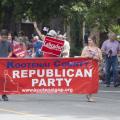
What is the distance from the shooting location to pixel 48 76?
16.5 metres

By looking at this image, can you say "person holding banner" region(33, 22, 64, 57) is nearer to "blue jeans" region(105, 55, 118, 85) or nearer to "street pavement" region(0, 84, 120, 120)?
"blue jeans" region(105, 55, 118, 85)

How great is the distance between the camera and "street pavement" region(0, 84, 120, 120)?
1336 centimetres

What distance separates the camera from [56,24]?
1852 inches

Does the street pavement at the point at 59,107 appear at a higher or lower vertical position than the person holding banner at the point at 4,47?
lower

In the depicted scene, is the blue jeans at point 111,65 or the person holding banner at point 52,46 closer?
the person holding banner at point 52,46

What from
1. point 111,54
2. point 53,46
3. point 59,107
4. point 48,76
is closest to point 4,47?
point 48,76

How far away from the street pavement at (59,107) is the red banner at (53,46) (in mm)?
3060

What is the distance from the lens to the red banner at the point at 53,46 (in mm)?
21156

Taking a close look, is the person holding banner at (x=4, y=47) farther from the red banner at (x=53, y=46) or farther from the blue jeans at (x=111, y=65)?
the blue jeans at (x=111, y=65)

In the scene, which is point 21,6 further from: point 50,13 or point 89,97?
point 89,97

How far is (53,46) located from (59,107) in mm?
6496

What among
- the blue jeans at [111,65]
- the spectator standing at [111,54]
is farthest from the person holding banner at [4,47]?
the blue jeans at [111,65]

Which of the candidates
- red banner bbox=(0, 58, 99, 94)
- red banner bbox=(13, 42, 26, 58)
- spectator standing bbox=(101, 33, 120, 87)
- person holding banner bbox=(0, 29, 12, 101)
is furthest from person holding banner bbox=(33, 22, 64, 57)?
red banner bbox=(0, 58, 99, 94)

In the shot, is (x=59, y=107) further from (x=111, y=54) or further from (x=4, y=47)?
(x=111, y=54)
